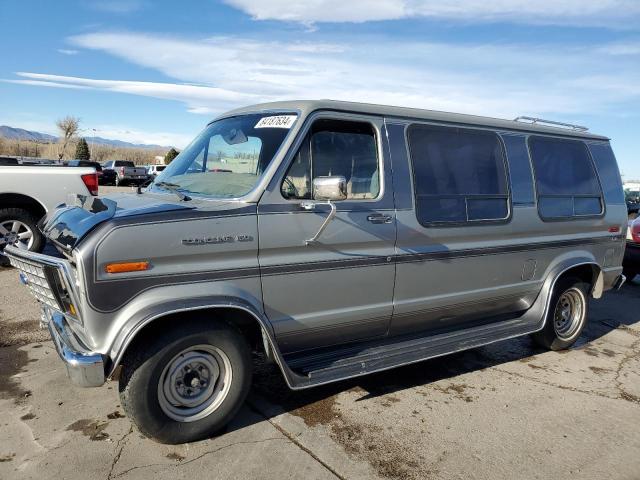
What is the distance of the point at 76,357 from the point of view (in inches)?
119

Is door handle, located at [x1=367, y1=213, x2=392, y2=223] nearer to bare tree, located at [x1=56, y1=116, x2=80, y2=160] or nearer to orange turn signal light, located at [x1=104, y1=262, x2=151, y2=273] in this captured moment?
orange turn signal light, located at [x1=104, y1=262, x2=151, y2=273]

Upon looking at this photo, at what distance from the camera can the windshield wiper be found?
364 centimetres

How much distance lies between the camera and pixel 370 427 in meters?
3.74

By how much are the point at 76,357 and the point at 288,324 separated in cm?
136

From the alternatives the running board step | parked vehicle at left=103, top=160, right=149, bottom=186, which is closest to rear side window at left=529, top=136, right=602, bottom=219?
the running board step

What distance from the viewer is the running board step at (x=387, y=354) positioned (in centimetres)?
362

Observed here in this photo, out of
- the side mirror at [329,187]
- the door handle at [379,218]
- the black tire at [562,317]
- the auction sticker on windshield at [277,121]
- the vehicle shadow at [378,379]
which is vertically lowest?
the vehicle shadow at [378,379]

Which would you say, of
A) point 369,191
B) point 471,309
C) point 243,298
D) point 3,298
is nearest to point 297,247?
point 243,298

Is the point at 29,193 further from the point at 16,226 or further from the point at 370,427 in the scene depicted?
the point at 370,427

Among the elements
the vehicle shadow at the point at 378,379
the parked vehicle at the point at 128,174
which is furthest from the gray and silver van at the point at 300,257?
the parked vehicle at the point at 128,174

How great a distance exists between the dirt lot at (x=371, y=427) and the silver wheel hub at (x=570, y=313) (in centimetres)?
52

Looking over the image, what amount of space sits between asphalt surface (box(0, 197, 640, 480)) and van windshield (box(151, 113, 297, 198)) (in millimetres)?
1723

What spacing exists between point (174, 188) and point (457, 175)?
242cm

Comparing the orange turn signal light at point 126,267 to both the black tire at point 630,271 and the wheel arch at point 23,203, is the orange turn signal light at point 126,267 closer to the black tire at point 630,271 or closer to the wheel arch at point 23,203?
the wheel arch at point 23,203
